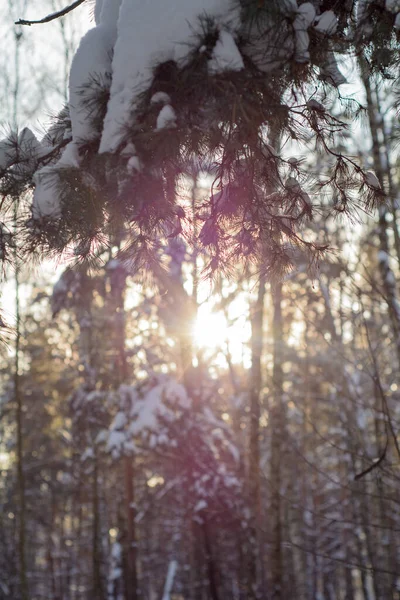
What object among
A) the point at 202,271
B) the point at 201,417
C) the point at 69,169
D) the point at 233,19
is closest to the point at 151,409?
the point at 201,417

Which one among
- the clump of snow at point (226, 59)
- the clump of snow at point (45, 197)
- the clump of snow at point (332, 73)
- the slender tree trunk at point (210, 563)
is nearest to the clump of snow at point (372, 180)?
the clump of snow at point (332, 73)

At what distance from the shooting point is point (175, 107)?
8.36 ft

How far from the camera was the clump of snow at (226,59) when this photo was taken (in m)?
2.34

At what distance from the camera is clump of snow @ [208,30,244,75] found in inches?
92.3

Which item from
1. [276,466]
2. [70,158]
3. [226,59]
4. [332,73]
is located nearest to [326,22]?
[332,73]

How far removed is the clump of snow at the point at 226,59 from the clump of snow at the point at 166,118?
0.24 meters

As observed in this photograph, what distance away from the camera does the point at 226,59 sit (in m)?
2.35

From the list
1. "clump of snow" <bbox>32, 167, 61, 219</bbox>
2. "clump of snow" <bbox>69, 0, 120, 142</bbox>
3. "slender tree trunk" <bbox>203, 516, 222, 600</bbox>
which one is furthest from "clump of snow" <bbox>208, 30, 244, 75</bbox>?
"slender tree trunk" <bbox>203, 516, 222, 600</bbox>

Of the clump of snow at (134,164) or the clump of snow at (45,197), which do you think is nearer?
the clump of snow at (134,164)

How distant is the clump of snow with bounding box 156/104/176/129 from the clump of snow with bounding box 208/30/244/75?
24cm

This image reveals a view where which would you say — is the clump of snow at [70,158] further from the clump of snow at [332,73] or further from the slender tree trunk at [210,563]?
the slender tree trunk at [210,563]

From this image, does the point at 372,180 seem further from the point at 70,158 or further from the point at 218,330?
the point at 218,330

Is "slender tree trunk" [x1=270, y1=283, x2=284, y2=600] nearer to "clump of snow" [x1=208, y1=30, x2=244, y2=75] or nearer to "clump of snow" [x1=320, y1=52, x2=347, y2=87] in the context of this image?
"clump of snow" [x1=320, y1=52, x2=347, y2=87]

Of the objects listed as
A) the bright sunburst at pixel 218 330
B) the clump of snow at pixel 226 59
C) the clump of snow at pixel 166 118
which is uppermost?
the bright sunburst at pixel 218 330
